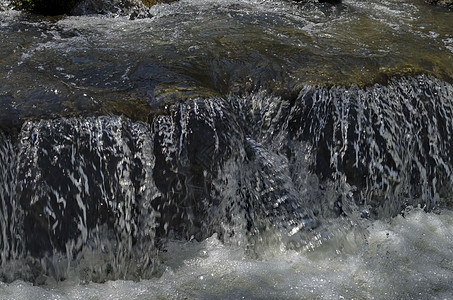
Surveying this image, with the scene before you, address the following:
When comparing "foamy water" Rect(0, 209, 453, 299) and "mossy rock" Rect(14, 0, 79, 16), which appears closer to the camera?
"foamy water" Rect(0, 209, 453, 299)

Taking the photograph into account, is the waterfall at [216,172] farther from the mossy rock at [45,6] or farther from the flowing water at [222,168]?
the mossy rock at [45,6]

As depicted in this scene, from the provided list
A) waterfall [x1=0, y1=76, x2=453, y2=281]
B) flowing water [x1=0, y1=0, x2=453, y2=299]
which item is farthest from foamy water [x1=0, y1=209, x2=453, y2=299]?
waterfall [x1=0, y1=76, x2=453, y2=281]

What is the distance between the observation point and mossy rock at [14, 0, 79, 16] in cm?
651

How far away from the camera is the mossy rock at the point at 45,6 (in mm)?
6511

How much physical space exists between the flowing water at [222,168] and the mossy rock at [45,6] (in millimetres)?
822

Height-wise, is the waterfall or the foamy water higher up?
the waterfall

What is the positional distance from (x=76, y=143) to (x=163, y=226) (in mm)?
882

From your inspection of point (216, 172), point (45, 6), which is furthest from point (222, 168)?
point (45, 6)

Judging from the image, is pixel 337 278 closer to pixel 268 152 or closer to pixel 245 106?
pixel 268 152

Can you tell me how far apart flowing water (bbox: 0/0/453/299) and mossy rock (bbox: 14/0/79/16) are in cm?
82

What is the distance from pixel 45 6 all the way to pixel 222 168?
12.3 ft

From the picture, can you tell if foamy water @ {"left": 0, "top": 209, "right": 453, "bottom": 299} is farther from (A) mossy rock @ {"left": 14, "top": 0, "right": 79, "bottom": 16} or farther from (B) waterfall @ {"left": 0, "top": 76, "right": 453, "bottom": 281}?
(A) mossy rock @ {"left": 14, "top": 0, "right": 79, "bottom": 16}

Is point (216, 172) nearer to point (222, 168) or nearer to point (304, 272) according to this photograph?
point (222, 168)

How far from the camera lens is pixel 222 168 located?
4164 mm
